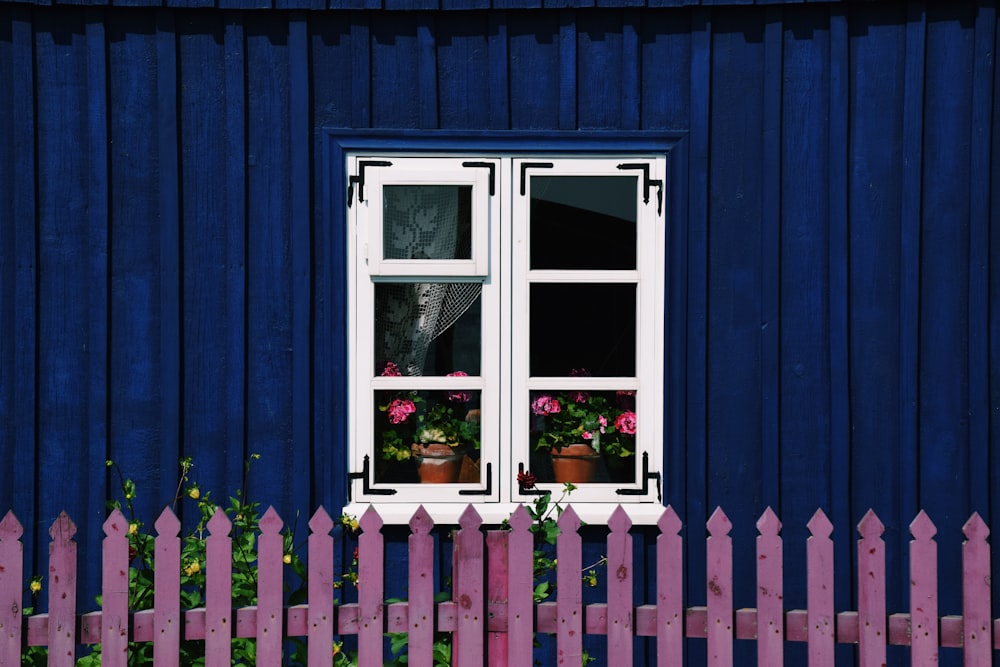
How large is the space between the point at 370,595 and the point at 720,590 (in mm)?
1019

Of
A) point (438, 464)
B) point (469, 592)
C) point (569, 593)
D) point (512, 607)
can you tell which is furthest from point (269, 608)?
point (438, 464)

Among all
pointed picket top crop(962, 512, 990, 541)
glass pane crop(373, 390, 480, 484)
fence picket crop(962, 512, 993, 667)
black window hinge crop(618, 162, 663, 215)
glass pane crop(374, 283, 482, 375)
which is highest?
black window hinge crop(618, 162, 663, 215)

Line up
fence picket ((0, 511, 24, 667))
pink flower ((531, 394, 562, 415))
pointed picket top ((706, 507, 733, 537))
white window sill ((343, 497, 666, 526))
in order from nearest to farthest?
fence picket ((0, 511, 24, 667)), pointed picket top ((706, 507, 733, 537)), white window sill ((343, 497, 666, 526)), pink flower ((531, 394, 562, 415))

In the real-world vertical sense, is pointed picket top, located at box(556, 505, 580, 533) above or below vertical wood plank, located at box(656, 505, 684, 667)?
above

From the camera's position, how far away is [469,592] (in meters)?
2.98

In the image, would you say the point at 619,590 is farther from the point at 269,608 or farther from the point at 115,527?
the point at 115,527

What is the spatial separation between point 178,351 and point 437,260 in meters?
1.12

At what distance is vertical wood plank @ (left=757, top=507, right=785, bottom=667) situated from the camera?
3.02 m

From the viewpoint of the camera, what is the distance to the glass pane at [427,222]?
4.32 m

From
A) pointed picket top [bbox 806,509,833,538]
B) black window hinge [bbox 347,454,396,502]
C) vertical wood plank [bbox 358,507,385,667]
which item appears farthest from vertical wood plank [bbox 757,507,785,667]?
black window hinge [bbox 347,454,396,502]

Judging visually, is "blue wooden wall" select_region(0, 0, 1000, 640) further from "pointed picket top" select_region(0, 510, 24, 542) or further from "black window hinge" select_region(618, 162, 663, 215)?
"pointed picket top" select_region(0, 510, 24, 542)

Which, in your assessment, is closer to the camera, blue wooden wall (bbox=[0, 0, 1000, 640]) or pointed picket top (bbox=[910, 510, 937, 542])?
pointed picket top (bbox=[910, 510, 937, 542])

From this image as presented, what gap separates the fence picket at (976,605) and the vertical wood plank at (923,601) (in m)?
0.09

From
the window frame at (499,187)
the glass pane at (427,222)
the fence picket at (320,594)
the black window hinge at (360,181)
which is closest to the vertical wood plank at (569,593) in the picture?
the fence picket at (320,594)
